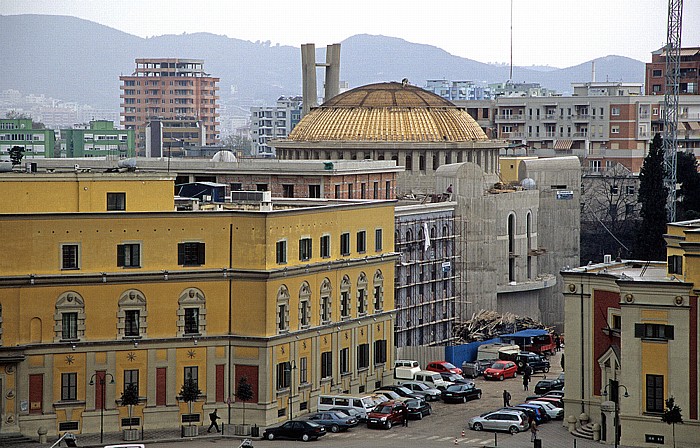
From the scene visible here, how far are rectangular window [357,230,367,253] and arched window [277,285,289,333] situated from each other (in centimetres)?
800

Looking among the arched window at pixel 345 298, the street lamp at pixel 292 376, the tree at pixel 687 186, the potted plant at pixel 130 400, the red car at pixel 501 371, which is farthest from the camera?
the tree at pixel 687 186

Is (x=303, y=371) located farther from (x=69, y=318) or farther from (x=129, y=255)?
(x=69, y=318)

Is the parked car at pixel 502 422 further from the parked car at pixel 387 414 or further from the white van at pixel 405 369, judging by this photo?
the white van at pixel 405 369

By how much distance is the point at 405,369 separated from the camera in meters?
78.6

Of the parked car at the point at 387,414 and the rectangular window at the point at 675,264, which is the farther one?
the parked car at the point at 387,414

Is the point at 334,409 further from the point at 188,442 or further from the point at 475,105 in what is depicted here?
the point at 475,105

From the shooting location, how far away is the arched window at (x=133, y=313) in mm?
64500

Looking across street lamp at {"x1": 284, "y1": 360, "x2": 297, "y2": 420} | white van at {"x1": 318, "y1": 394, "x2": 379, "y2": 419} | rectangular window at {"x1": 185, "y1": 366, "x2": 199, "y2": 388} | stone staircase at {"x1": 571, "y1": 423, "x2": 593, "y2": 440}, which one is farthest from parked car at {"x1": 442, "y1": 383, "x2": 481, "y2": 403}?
rectangular window at {"x1": 185, "y1": 366, "x2": 199, "y2": 388}

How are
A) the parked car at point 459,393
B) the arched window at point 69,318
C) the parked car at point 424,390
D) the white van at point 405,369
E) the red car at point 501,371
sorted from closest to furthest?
1. the arched window at point 69,318
2. the parked car at point 459,393
3. the parked car at point 424,390
4. the white van at point 405,369
5. the red car at point 501,371

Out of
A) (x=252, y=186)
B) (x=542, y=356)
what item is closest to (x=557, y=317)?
(x=542, y=356)

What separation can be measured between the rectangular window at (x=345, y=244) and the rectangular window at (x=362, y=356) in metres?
4.24

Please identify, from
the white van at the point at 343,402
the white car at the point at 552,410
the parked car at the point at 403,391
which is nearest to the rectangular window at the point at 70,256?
the white van at the point at 343,402

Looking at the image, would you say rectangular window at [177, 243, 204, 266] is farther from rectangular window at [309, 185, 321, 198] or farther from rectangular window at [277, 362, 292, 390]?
rectangular window at [309, 185, 321, 198]

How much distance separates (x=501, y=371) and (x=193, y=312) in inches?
870
